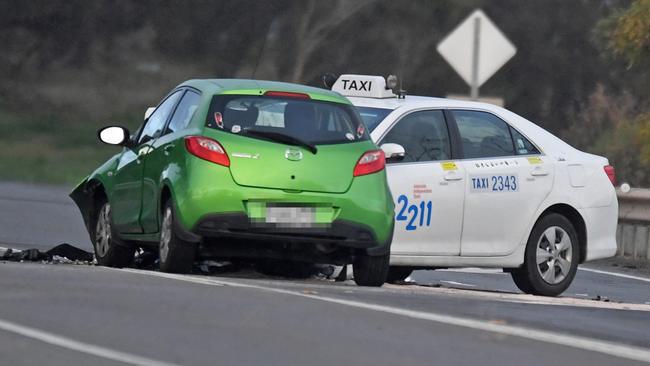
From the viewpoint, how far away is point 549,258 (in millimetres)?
14828

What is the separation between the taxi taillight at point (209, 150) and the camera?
12875 mm

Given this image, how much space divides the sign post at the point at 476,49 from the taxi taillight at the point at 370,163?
25.1 ft

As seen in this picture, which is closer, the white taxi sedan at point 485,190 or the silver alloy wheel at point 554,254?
the white taxi sedan at point 485,190

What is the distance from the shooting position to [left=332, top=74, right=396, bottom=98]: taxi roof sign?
15.0m

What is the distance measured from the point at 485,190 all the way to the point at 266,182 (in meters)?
2.26

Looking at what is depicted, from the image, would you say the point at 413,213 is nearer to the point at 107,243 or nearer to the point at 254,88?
the point at 254,88

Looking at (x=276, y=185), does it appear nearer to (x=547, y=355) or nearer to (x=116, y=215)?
(x=116, y=215)

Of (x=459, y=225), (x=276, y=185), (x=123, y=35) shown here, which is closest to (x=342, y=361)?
(x=276, y=185)

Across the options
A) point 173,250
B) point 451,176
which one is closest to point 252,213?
point 173,250

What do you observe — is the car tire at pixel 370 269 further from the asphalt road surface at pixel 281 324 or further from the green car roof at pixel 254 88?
the green car roof at pixel 254 88

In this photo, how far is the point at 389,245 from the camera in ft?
44.0

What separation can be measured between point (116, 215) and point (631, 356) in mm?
6012

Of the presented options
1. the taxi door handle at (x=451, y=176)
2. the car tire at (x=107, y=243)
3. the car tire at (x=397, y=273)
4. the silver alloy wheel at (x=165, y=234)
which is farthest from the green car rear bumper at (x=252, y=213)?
the car tire at (x=397, y=273)

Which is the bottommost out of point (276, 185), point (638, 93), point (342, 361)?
point (342, 361)
